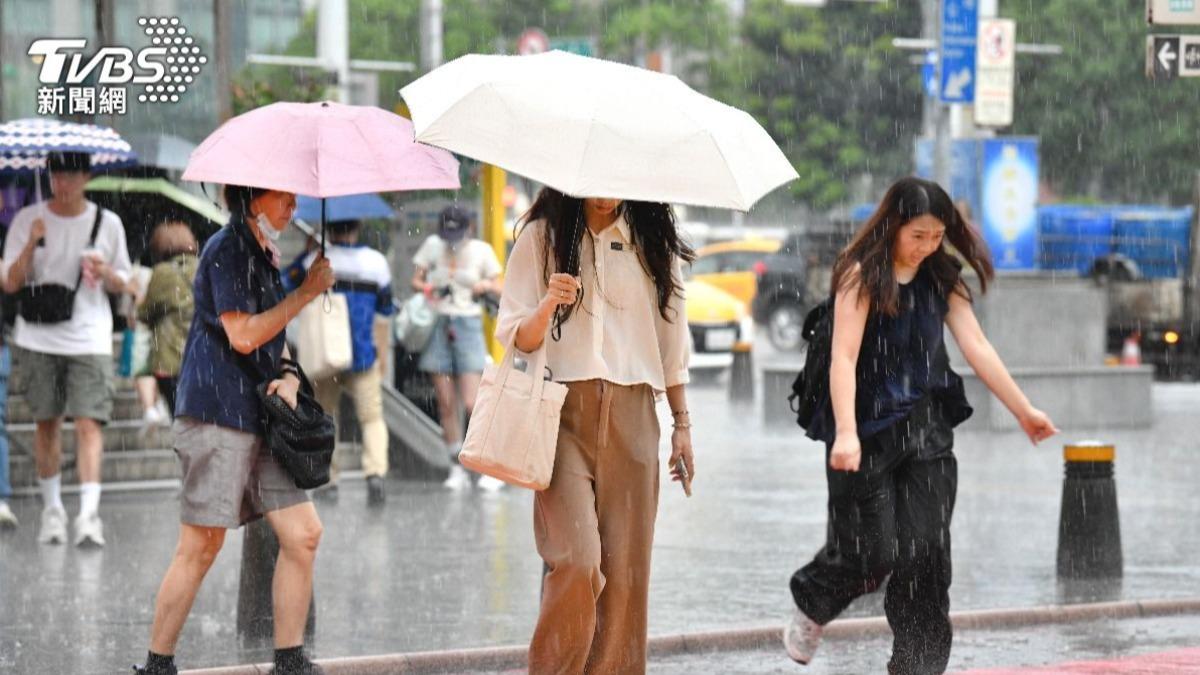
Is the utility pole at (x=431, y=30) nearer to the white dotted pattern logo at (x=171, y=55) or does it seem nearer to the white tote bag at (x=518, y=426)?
the white dotted pattern logo at (x=171, y=55)

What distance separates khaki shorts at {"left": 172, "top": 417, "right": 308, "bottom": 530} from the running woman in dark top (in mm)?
1836

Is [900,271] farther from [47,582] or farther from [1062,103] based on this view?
[1062,103]

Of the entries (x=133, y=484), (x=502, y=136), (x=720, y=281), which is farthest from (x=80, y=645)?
(x=720, y=281)

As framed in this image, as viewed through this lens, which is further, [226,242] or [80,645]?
[80,645]

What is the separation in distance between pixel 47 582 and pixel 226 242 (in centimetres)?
369

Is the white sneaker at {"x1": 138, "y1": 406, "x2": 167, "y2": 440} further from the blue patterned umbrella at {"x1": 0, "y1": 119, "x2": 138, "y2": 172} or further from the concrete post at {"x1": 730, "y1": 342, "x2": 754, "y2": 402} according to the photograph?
the concrete post at {"x1": 730, "y1": 342, "x2": 754, "y2": 402}

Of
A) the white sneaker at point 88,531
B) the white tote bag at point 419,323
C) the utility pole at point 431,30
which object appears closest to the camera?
Result: the white sneaker at point 88,531

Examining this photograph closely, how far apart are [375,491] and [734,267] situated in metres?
25.8

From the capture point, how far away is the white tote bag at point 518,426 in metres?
6.16

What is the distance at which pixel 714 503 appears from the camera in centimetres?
1390

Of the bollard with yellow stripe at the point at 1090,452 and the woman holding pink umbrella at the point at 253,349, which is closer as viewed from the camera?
the woman holding pink umbrella at the point at 253,349

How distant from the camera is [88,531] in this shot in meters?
11.5

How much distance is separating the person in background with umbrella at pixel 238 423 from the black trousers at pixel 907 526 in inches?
70.7

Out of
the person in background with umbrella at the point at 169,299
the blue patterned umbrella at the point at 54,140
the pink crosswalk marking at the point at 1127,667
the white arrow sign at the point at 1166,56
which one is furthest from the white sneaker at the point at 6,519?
the white arrow sign at the point at 1166,56
